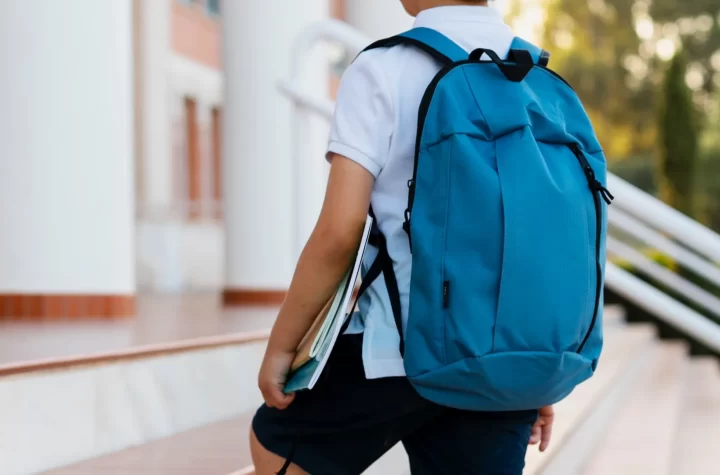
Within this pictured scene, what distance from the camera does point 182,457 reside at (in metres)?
2.25

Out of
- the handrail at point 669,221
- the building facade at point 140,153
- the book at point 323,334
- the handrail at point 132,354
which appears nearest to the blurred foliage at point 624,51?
the building facade at point 140,153

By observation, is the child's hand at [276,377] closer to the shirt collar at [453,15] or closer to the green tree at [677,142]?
the shirt collar at [453,15]

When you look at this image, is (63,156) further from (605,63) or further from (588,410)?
(605,63)

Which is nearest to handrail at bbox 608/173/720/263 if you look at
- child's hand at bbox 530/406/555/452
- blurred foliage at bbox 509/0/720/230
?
child's hand at bbox 530/406/555/452

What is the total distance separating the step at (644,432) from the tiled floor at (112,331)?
54.4 inches

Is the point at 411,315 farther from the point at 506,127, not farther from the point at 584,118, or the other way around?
the point at 584,118

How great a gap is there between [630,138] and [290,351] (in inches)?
1012

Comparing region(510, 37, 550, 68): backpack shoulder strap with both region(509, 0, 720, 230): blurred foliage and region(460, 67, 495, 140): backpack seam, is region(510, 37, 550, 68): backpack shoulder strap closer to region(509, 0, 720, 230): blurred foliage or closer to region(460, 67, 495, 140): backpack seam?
region(460, 67, 495, 140): backpack seam

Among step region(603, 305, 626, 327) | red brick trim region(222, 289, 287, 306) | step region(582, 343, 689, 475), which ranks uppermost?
red brick trim region(222, 289, 287, 306)

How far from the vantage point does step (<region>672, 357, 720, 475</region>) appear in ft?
11.7

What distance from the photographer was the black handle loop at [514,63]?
1243 mm

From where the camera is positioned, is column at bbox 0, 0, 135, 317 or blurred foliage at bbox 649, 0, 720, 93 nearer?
column at bbox 0, 0, 135, 317

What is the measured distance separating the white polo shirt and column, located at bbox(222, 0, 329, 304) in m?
4.51

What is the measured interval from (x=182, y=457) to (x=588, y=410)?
193cm
